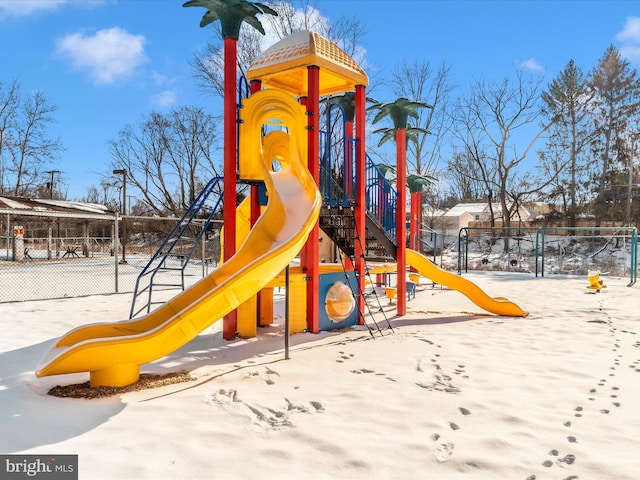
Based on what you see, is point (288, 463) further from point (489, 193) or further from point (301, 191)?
point (489, 193)

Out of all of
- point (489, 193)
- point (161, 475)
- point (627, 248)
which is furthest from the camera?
point (489, 193)

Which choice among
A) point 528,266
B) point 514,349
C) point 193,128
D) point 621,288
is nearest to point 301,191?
point 514,349

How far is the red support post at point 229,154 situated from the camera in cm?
637

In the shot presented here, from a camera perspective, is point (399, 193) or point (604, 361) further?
point (399, 193)

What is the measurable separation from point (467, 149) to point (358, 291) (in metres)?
26.5

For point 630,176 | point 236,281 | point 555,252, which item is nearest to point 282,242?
point 236,281

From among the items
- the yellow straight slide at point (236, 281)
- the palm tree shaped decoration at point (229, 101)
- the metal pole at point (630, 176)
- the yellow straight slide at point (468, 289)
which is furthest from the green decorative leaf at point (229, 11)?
the metal pole at point (630, 176)

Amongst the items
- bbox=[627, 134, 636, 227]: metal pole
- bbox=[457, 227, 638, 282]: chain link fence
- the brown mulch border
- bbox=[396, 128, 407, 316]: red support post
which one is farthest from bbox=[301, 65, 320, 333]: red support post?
bbox=[627, 134, 636, 227]: metal pole

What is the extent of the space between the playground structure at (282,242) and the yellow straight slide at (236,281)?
11 mm

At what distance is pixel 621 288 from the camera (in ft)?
45.0

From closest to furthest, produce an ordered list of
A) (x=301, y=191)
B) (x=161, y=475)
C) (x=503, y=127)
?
1. (x=161, y=475)
2. (x=301, y=191)
3. (x=503, y=127)

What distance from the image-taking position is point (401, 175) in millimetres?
8656

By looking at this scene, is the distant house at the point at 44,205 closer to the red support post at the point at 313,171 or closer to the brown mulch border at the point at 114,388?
the red support post at the point at 313,171

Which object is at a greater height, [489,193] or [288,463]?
[489,193]
